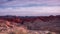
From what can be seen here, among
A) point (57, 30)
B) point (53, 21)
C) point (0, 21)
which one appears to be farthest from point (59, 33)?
point (0, 21)

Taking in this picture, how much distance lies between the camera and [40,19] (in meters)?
15.0

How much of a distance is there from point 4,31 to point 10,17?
2.26 metres

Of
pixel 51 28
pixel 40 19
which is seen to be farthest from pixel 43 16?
pixel 51 28

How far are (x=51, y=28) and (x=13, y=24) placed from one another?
315cm

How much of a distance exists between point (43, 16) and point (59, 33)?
8.54ft

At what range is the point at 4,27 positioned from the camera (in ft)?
49.4

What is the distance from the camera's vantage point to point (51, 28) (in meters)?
14.2

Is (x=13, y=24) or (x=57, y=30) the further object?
(x=13, y=24)

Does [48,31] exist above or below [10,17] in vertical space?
below

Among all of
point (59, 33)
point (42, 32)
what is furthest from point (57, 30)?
point (42, 32)

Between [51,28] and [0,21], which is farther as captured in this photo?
[0,21]

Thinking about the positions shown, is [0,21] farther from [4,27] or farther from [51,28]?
[51,28]

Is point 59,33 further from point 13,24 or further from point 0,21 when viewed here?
→ point 0,21

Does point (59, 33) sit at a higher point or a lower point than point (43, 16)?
lower
